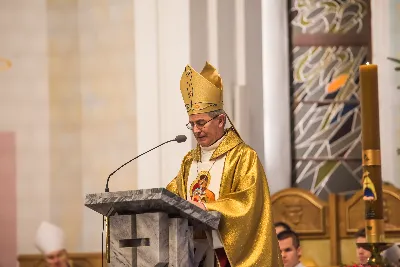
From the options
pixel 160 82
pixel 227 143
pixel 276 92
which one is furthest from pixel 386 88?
pixel 227 143

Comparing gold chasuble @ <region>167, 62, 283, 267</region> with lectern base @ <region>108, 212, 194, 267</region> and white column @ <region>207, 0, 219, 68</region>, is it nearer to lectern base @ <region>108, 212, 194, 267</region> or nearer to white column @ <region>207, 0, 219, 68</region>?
lectern base @ <region>108, 212, 194, 267</region>

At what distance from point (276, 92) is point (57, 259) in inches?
78.0

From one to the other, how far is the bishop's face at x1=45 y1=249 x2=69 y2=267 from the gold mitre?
9.40ft

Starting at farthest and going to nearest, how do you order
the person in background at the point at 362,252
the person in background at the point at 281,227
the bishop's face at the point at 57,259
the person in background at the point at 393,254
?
the bishop's face at the point at 57,259
the person in background at the point at 281,227
the person in background at the point at 362,252
the person in background at the point at 393,254

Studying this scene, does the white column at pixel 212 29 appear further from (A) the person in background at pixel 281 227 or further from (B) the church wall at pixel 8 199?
(B) the church wall at pixel 8 199

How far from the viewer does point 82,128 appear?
26.6 feet

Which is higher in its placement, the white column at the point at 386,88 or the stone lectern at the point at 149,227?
the white column at the point at 386,88

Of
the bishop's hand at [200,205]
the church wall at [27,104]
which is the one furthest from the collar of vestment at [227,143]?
the church wall at [27,104]

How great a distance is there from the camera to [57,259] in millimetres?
7723

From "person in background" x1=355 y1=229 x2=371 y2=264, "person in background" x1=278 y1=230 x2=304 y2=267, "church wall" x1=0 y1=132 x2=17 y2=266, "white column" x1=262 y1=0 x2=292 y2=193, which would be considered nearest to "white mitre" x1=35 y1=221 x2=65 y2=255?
A: "church wall" x1=0 y1=132 x2=17 y2=266

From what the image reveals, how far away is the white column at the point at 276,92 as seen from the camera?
25.6 ft

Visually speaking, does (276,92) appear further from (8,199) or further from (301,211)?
(8,199)

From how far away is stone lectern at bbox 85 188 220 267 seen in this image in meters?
4.50

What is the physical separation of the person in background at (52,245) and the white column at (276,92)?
5.20 feet
